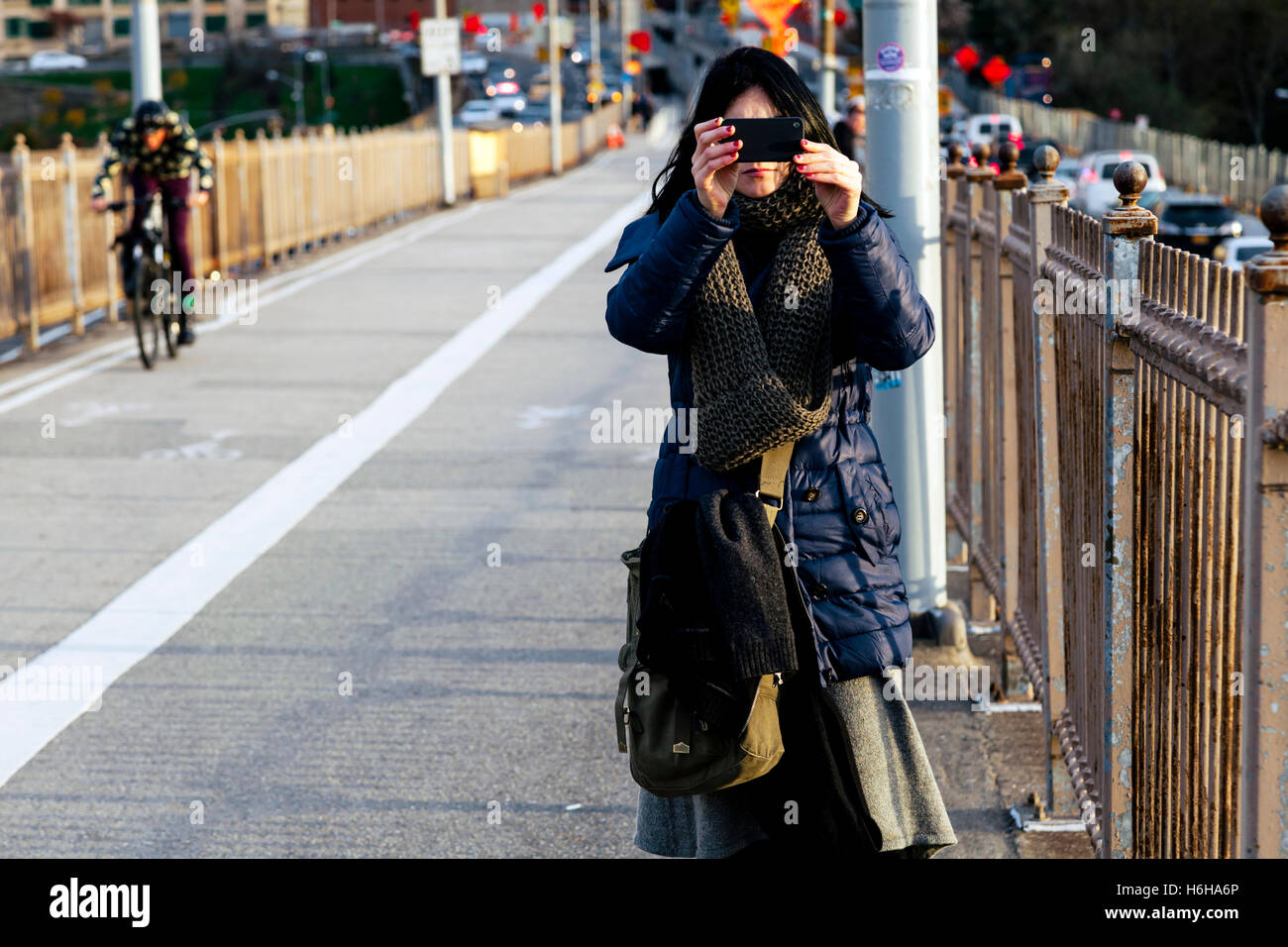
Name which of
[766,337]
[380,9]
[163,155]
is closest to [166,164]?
[163,155]

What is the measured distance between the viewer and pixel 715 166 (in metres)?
3.49

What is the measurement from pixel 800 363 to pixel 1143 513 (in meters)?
0.89

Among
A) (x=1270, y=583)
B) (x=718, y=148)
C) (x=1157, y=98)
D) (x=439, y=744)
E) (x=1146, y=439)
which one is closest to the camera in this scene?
(x=1270, y=583)

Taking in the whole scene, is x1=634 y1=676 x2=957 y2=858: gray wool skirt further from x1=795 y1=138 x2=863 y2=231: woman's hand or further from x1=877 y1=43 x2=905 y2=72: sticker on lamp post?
x1=877 y1=43 x2=905 y2=72: sticker on lamp post

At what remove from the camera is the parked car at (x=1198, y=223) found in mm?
35344

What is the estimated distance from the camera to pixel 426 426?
1220cm

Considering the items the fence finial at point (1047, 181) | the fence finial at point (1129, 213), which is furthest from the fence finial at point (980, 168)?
the fence finial at point (1129, 213)

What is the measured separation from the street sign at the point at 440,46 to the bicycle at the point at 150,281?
2611 cm

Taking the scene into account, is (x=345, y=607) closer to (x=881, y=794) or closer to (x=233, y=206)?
(x=881, y=794)

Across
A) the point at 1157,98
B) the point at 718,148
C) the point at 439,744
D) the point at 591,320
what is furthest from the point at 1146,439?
the point at 1157,98

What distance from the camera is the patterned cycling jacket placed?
589 inches

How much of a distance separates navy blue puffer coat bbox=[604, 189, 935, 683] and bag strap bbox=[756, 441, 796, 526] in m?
0.04

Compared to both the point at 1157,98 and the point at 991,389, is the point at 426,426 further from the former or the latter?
the point at 1157,98

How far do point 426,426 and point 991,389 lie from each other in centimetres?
586
